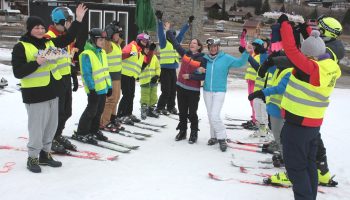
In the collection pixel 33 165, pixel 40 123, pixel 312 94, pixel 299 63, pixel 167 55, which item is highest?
pixel 299 63

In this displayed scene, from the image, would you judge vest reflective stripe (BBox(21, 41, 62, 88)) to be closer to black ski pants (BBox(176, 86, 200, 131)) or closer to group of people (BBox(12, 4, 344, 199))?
group of people (BBox(12, 4, 344, 199))

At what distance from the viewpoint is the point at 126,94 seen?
306 inches

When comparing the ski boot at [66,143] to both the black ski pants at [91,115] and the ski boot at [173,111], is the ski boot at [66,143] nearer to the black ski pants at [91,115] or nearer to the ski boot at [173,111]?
the black ski pants at [91,115]

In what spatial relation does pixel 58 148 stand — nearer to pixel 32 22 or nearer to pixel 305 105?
pixel 32 22

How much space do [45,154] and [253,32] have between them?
466 centimetres

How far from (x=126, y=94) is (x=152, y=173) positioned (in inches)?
112

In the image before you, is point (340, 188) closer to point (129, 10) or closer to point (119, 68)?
point (119, 68)

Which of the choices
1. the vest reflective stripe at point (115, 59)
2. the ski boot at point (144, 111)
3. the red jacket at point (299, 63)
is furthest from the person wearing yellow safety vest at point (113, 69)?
the red jacket at point (299, 63)

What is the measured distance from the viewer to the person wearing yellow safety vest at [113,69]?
23.1ft

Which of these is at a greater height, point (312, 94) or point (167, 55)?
point (312, 94)

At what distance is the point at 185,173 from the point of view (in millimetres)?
5285

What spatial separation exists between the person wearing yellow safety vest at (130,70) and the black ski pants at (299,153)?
4224 millimetres

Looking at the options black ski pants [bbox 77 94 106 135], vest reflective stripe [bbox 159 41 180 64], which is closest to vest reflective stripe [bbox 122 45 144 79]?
vest reflective stripe [bbox 159 41 180 64]

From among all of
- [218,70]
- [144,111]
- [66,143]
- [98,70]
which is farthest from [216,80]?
[144,111]
